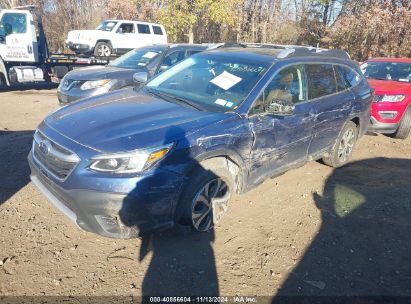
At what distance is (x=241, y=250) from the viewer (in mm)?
3264

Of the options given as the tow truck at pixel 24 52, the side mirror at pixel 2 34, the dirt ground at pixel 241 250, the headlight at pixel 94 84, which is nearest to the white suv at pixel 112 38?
the tow truck at pixel 24 52

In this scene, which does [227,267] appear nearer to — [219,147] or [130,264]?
[130,264]

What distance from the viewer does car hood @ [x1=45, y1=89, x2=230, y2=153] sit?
285 centimetres

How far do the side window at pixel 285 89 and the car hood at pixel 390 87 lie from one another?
3680 mm

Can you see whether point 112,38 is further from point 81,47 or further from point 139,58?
point 139,58

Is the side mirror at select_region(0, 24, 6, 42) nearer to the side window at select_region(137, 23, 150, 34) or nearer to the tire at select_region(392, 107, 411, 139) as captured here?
the side window at select_region(137, 23, 150, 34)

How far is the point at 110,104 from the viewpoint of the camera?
143 inches

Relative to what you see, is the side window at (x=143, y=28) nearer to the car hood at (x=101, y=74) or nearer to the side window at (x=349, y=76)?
the car hood at (x=101, y=74)

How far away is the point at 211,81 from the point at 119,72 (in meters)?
3.98

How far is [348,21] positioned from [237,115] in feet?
62.3

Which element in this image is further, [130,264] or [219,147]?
[219,147]

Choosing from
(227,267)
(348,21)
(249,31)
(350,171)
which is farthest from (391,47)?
(227,267)

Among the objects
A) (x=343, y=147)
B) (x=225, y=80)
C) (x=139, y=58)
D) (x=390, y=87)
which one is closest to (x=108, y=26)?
(x=139, y=58)

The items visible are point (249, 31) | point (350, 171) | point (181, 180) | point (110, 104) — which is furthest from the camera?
point (249, 31)
